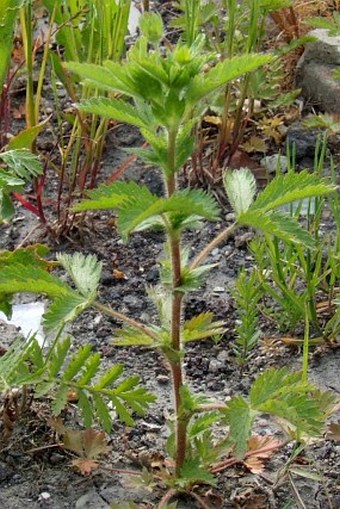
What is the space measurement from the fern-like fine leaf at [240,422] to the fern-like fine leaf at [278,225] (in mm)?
290

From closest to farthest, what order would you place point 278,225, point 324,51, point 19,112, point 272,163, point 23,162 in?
1. point 278,225
2. point 23,162
3. point 272,163
4. point 19,112
5. point 324,51

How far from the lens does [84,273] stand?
1703mm

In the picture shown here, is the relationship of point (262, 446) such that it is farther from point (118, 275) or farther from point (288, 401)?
point (118, 275)

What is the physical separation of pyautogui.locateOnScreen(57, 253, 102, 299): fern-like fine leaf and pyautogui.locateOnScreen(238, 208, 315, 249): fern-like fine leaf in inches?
11.8

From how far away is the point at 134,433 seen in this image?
6.59 ft

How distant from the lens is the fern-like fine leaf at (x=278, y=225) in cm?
148

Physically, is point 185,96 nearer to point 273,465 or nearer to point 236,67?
point 236,67

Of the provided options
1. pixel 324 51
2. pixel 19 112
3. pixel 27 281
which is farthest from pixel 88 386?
pixel 324 51

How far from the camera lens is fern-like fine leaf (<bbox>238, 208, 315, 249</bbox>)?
4.85 ft

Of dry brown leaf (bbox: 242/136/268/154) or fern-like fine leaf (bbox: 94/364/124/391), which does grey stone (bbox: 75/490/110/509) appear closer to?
fern-like fine leaf (bbox: 94/364/124/391)

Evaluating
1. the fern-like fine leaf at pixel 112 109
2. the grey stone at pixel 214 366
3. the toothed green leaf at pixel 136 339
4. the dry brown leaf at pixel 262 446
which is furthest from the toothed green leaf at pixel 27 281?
the grey stone at pixel 214 366

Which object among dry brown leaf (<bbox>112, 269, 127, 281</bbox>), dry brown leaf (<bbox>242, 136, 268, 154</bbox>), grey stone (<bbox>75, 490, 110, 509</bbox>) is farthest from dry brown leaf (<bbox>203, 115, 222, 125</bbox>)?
grey stone (<bbox>75, 490, 110, 509</bbox>)

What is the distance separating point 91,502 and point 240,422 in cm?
44

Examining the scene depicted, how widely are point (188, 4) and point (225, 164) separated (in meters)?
0.55
